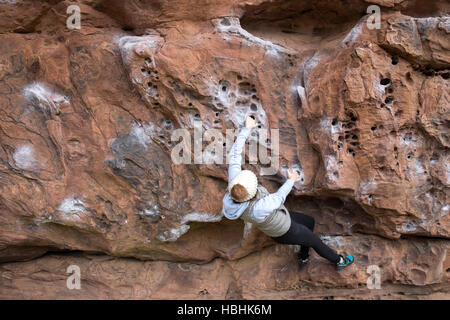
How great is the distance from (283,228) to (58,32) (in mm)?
2886

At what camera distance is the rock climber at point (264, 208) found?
2543mm

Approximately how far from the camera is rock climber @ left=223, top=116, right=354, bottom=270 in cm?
254

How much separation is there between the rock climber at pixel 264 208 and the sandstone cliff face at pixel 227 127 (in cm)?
23

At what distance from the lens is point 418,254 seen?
336 centimetres

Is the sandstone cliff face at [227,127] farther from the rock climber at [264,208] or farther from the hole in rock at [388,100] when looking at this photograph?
the rock climber at [264,208]

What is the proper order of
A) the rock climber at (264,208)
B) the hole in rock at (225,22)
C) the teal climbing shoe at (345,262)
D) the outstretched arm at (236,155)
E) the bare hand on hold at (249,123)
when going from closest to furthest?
the rock climber at (264,208) < the outstretched arm at (236,155) < the bare hand on hold at (249,123) < the hole in rock at (225,22) < the teal climbing shoe at (345,262)

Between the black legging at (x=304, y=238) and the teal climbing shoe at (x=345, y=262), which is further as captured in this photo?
the teal climbing shoe at (x=345, y=262)

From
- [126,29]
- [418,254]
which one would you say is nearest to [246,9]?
[126,29]

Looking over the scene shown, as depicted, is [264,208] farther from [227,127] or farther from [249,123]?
[227,127]

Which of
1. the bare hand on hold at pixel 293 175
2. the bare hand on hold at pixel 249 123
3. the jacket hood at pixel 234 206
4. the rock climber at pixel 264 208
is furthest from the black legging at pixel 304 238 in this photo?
the bare hand on hold at pixel 249 123

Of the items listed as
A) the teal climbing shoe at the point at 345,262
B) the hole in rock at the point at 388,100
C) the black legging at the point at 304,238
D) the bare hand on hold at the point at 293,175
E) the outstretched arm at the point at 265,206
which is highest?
the hole in rock at the point at 388,100

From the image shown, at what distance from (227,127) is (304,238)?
123cm

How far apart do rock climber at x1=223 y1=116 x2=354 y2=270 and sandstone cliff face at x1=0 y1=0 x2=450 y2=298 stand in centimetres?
23

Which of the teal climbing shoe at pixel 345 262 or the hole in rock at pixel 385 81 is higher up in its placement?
the hole in rock at pixel 385 81
